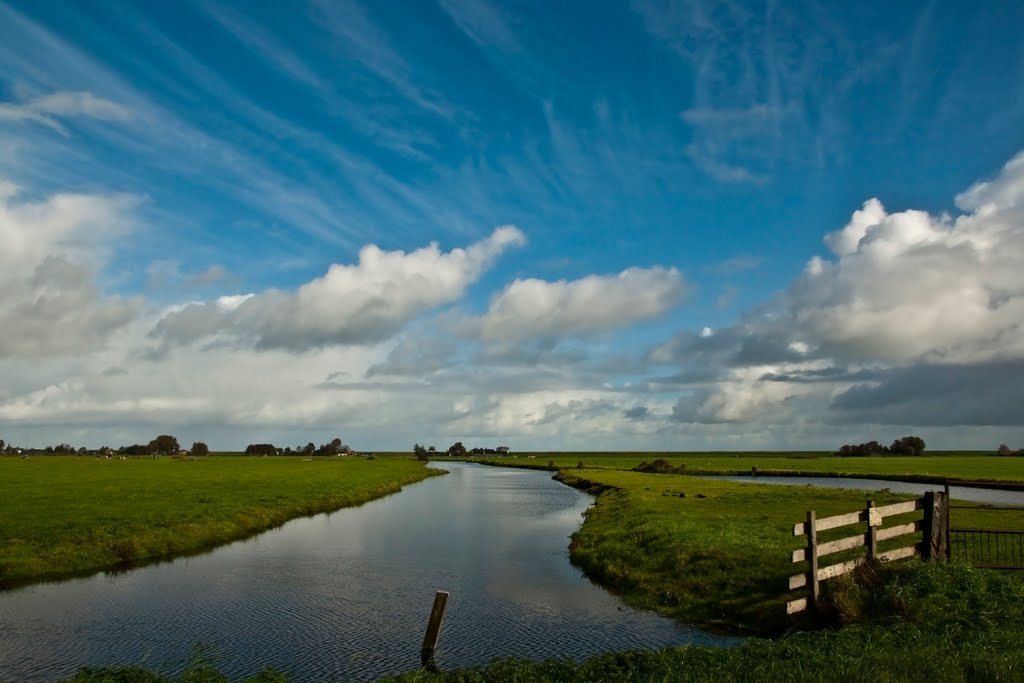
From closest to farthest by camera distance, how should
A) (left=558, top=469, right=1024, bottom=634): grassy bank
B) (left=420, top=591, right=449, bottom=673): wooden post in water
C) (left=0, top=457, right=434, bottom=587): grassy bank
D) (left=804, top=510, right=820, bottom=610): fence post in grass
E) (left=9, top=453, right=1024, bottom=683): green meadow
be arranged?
(left=9, top=453, right=1024, bottom=683): green meadow → (left=420, top=591, right=449, bottom=673): wooden post in water → (left=804, top=510, right=820, bottom=610): fence post in grass → (left=558, top=469, right=1024, bottom=634): grassy bank → (left=0, top=457, right=434, bottom=587): grassy bank

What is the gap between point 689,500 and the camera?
189 feet

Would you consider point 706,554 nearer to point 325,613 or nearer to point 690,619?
point 690,619

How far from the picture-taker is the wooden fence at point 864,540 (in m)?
19.8

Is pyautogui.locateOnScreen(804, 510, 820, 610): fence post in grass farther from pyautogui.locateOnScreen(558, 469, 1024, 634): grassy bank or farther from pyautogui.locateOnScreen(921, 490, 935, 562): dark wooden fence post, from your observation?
pyautogui.locateOnScreen(921, 490, 935, 562): dark wooden fence post

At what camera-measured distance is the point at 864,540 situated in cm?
2089

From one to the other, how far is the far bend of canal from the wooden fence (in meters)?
3.09

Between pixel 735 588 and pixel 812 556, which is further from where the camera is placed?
pixel 735 588

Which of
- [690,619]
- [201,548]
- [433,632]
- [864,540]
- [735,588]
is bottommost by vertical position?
[201,548]

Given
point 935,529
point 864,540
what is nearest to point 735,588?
point 864,540

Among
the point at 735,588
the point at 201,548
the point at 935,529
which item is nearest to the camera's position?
the point at 935,529

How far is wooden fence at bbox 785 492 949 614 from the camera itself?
65.0ft

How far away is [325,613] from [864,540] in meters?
19.6

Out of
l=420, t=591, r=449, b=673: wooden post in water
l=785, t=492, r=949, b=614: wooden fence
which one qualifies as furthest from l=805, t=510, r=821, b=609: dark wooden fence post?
l=420, t=591, r=449, b=673: wooden post in water

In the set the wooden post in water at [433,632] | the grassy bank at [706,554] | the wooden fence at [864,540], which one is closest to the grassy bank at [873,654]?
the wooden fence at [864,540]
